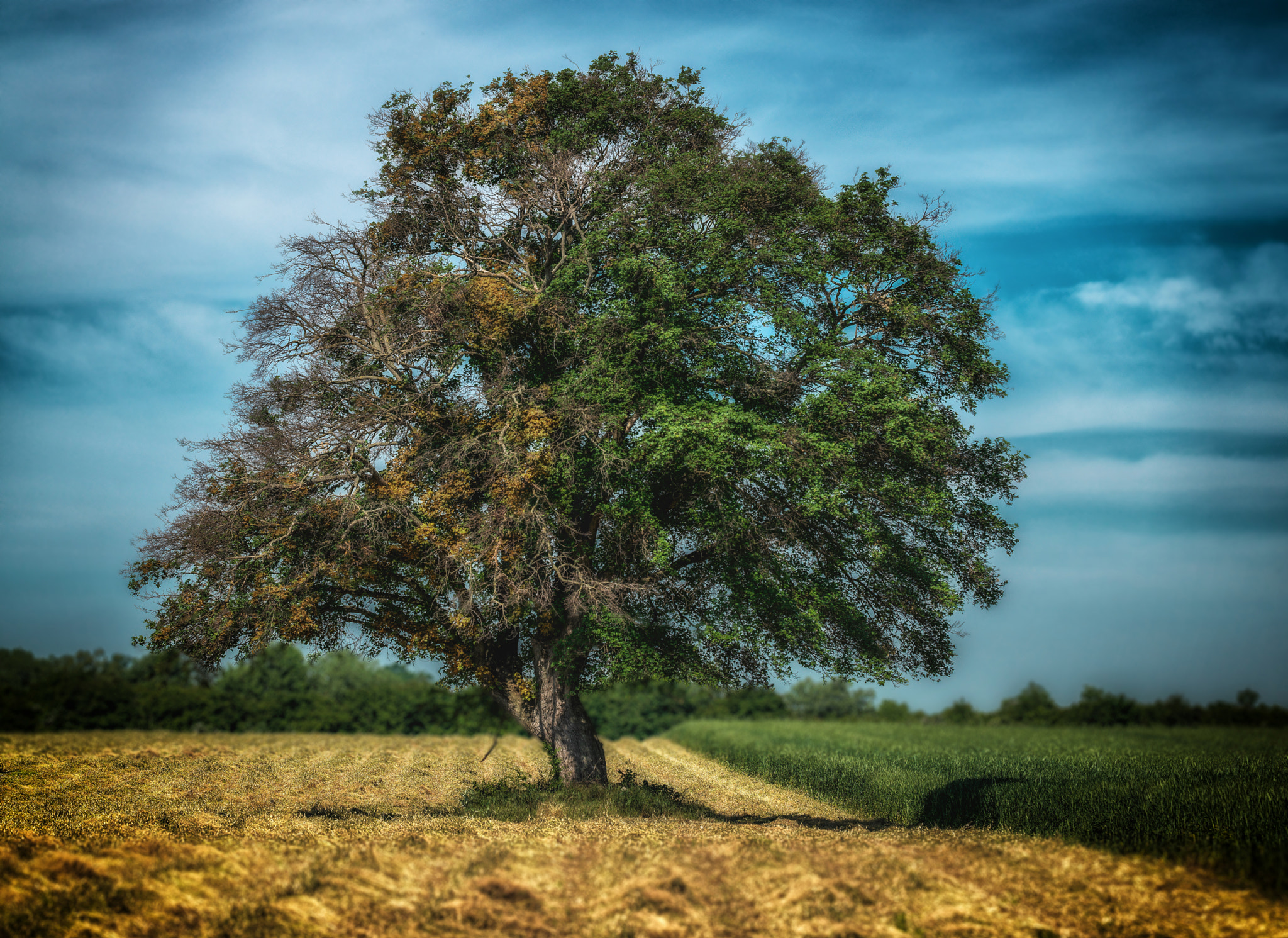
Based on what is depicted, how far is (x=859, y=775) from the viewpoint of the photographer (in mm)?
18812

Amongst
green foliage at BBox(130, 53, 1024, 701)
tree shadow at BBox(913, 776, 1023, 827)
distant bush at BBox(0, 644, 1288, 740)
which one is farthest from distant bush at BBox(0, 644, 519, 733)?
tree shadow at BBox(913, 776, 1023, 827)

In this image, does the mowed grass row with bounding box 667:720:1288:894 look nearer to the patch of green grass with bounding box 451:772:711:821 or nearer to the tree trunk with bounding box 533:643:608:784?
the patch of green grass with bounding box 451:772:711:821

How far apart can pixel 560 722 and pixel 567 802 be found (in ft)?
5.73

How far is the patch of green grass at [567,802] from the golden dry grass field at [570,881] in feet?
2.60

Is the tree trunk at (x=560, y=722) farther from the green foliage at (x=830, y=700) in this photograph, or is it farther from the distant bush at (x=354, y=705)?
the green foliage at (x=830, y=700)

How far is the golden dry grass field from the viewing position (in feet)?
24.8

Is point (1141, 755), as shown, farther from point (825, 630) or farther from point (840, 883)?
point (840, 883)

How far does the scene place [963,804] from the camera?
49.3 feet

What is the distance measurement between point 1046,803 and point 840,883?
6839 mm

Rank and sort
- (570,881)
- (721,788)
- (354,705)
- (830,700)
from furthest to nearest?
(830,700), (354,705), (721,788), (570,881)

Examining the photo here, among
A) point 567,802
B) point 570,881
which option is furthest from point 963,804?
point 570,881

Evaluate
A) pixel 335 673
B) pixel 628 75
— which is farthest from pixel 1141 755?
pixel 335 673

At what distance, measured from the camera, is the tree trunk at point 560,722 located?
1505cm

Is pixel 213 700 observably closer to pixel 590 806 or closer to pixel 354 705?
pixel 354 705
